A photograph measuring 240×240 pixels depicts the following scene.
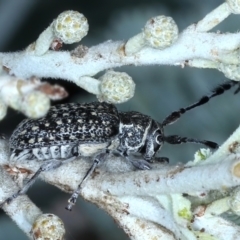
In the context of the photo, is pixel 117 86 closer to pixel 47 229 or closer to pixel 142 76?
pixel 47 229

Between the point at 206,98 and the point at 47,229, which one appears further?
the point at 206,98

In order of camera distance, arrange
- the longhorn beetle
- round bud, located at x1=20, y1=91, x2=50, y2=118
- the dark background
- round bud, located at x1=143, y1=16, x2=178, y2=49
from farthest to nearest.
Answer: the dark background, the longhorn beetle, round bud, located at x1=143, y1=16, x2=178, y2=49, round bud, located at x1=20, y1=91, x2=50, y2=118

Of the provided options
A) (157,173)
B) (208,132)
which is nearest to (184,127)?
(208,132)

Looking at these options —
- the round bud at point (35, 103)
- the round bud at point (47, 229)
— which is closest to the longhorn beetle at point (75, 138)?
the round bud at point (47, 229)

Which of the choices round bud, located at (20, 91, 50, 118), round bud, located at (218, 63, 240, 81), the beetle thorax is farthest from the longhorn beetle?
round bud, located at (20, 91, 50, 118)

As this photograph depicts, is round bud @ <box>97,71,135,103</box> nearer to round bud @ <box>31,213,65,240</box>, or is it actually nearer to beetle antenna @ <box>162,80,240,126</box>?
round bud @ <box>31,213,65,240</box>

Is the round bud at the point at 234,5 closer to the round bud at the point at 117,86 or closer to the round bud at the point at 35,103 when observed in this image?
the round bud at the point at 117,86

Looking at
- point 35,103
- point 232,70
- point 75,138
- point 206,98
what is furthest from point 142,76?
point 35,103
